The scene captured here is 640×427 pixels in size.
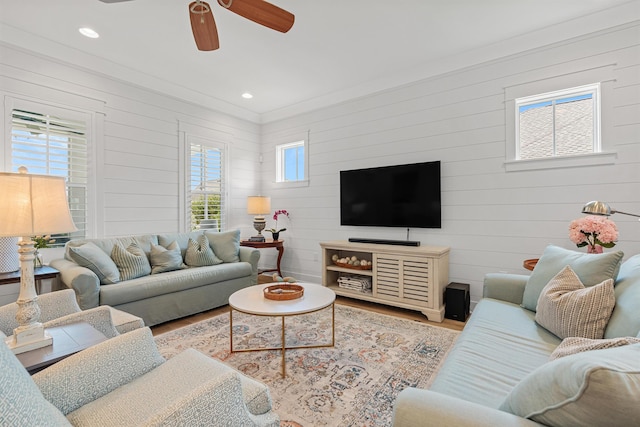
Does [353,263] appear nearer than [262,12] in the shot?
No

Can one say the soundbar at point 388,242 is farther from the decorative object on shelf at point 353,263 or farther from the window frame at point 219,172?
the window frame at point 219,172

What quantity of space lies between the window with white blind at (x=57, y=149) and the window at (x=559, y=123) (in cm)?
466

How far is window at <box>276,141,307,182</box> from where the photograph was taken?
16.3 feet

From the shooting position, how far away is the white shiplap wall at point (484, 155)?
8.67ft

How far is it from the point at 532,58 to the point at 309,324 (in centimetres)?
349

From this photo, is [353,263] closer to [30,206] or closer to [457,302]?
[457,302]

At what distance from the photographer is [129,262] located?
307 centimetres

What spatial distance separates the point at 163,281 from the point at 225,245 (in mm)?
993

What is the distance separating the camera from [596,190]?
2.73 metres

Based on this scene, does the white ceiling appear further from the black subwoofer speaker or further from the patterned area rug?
the patterned area rug

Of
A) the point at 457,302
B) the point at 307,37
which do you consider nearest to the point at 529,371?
the point at 457,302

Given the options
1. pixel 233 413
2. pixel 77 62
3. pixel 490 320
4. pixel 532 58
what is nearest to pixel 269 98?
pixel 77 62

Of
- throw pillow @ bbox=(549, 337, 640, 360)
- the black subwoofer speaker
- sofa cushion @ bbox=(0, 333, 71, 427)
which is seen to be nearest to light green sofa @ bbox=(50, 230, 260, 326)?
sofa cushion @ bbox=(0, 333, 71, 427)

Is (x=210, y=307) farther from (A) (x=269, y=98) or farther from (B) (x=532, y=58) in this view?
(B) (x=532, y=58)
